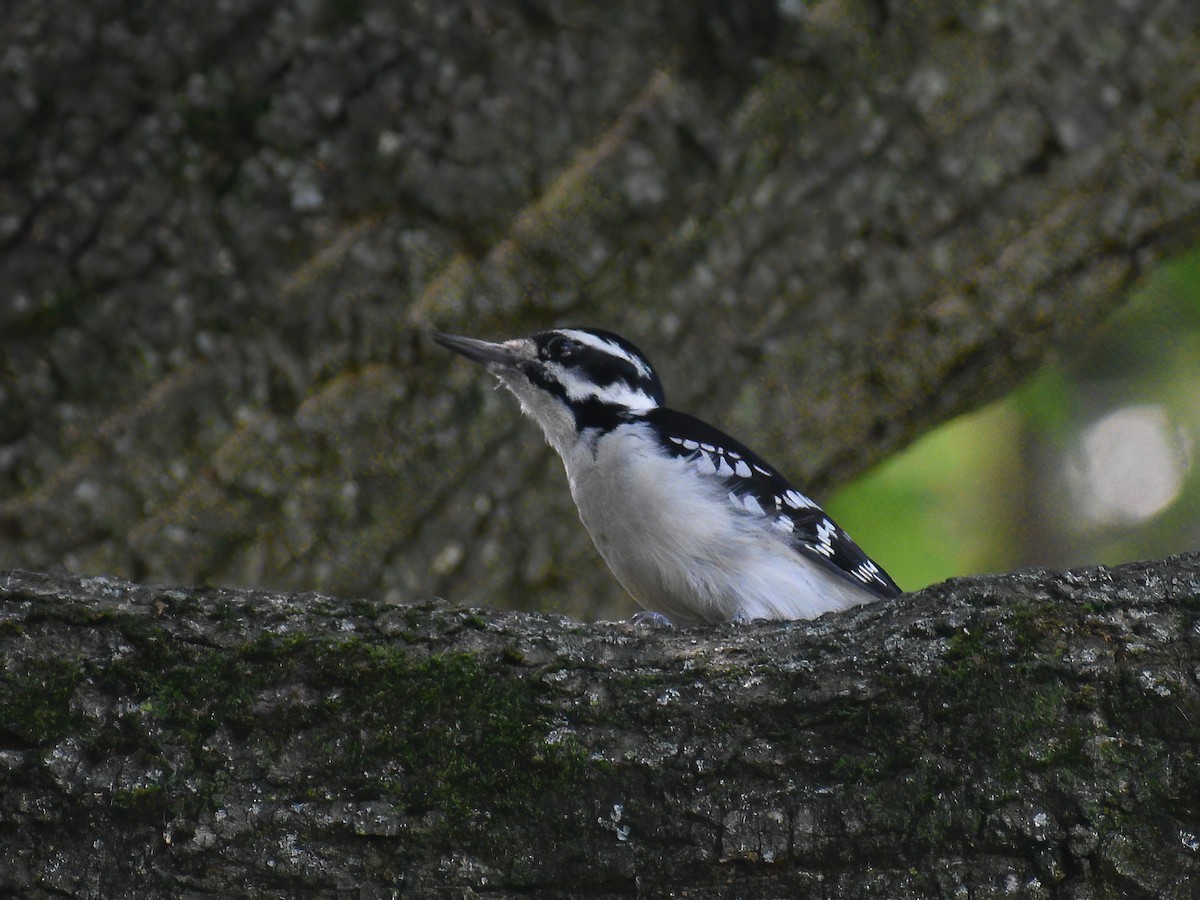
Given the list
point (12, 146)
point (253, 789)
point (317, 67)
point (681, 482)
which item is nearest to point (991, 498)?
point (681, 482)

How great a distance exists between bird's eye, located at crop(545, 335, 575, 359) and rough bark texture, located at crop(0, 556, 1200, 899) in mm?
2557

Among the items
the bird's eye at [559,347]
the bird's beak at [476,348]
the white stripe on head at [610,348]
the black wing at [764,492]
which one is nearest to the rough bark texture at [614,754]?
the bird's beak at [476,348]

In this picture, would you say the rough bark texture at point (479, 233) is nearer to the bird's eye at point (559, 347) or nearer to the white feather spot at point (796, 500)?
the white feather spot at point (796, 500)

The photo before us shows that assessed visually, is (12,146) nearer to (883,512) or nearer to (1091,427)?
(883,512)

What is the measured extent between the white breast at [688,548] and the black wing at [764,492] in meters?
0.04

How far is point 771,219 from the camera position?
4.00 m

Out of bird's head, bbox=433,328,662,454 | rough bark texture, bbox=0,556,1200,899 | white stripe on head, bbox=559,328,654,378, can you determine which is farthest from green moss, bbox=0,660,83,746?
white stripe on head, bbox=559,328,654,378

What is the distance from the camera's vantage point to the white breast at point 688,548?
4.10m

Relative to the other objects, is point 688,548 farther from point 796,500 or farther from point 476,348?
point 476,348

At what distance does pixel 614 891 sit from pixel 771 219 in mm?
2477

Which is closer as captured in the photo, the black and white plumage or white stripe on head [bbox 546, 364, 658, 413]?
the black and white plumage

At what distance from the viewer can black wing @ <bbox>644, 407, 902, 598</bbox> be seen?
437 centimetres

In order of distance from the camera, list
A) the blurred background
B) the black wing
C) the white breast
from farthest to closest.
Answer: the blurred background < the black wing < the white breast

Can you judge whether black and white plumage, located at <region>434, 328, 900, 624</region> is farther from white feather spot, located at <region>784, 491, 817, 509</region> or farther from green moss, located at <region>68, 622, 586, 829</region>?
green moss, located at <region>68, 622, 586, 829</region>
